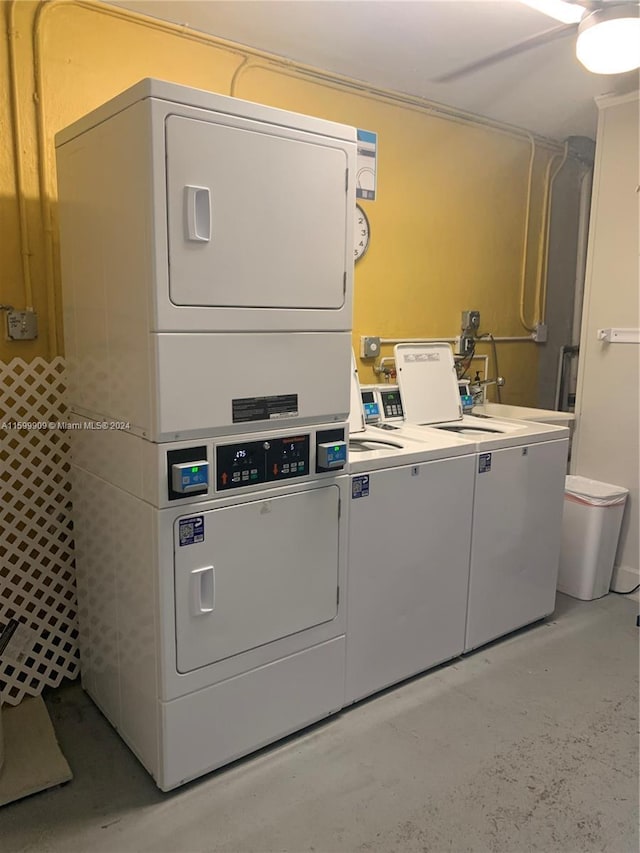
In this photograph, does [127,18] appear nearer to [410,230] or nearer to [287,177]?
[287,177]

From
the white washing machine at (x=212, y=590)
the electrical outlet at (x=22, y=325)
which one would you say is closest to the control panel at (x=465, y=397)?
the white washing machine at (x=212, y=590)

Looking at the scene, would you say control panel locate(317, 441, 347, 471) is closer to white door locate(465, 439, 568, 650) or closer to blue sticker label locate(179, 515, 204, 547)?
blue sticker label locate(179, 515, 204, 547)

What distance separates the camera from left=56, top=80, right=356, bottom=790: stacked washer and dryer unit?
1613 mm

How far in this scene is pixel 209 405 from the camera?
1.70 metres

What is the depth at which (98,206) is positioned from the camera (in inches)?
70.7

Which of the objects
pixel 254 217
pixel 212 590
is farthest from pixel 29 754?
pixel 254 217

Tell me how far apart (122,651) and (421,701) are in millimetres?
1125

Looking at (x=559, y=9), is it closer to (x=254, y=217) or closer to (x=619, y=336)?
(x=254, y=217)

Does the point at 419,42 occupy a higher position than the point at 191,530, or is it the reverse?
the point at 419,42

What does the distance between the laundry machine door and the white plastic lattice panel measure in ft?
2.72

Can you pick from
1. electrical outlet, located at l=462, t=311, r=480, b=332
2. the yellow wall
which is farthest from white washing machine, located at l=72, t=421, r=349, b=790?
electrical outlet, located at l=462, t=311, r=480, b=332

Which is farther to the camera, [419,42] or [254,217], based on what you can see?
[419,42]

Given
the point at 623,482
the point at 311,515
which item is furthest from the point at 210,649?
the point at 623,482

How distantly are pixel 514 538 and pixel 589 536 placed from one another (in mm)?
699
